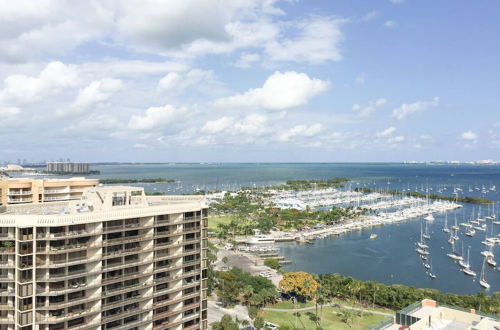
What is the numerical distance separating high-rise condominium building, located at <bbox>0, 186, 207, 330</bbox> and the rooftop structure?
2225 centimetres

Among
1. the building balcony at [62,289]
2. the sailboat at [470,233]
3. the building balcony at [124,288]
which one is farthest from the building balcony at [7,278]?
the sailboat at [470,233]

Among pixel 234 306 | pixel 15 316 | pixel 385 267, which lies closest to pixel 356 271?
pixel 385 267

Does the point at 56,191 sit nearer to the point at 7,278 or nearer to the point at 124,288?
the point at 7,278

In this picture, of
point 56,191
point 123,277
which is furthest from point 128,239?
point 56,191

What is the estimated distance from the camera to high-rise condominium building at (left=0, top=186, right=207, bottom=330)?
3425cm

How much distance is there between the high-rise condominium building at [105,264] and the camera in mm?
34250

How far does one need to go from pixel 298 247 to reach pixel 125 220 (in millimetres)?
83587

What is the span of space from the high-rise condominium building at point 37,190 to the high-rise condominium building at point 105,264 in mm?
28911

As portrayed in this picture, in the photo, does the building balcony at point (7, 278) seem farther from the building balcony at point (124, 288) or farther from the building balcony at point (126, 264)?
the building balcony at point (124, 288)

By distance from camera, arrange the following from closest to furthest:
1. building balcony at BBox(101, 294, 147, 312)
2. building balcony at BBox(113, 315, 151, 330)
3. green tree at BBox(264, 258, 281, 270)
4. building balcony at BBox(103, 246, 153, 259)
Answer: building balcony at BBox(101, 294, 147, 312)
building balcony at BBox(103, 246, 153, 259)
building balcony at BBox(113, 315, 151, 330)
green tree at BBox(264, 258, 281, 270)

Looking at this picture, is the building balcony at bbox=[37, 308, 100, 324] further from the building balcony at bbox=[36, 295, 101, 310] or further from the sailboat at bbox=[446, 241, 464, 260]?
the sailboat at bbox=[446, 241, 464, 260]

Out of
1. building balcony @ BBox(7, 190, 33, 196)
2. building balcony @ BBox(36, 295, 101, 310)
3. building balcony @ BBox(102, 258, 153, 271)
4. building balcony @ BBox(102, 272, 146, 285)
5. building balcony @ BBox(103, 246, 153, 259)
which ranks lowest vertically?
building balcony @ BBox(36, 295, 101, 310)

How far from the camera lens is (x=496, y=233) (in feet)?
436

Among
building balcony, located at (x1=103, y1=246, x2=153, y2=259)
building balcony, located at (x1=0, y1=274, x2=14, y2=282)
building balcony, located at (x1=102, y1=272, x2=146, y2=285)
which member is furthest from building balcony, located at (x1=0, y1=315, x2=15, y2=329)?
building balcony, located at (x1=103, y1=246, x2=153, y2=259)
